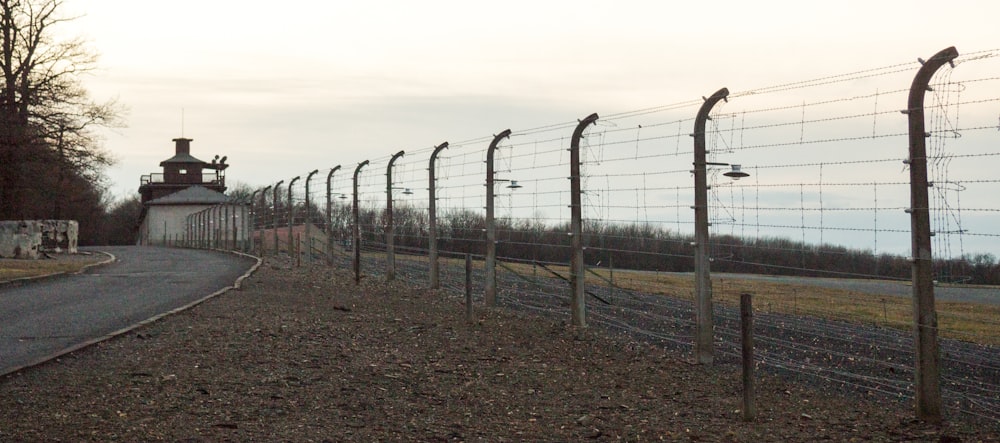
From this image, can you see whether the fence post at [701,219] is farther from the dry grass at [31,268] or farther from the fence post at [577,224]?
the dry grass at [31,268]

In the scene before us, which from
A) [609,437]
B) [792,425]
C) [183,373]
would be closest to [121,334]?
[183,373]

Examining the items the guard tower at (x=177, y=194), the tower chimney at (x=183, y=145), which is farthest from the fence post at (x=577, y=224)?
the tower chimney at (x=183, y=145)

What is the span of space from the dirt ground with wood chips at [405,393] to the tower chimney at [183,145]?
290ft

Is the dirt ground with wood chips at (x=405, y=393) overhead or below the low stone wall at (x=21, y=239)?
below

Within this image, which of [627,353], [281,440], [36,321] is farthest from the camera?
[36,321]

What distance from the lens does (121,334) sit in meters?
12.1

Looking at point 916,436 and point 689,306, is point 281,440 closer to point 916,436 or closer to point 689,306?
point 916,436

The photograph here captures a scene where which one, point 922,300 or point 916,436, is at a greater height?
point 922,300

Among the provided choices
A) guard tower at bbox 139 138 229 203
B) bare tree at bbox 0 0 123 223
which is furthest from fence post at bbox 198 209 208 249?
guard tower at bbox 139 138 229 203

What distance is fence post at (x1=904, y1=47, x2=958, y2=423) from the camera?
7.64m

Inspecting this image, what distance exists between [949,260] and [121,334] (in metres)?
8.61

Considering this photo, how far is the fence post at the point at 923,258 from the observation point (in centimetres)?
764

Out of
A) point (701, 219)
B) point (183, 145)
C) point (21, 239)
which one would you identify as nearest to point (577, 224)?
point (701, 219)

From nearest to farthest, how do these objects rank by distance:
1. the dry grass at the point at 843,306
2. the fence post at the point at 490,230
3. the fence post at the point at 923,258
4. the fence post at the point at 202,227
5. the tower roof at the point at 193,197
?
1. the fence post at the point at 923,258
2. the fence post at the point at 490,230
3. the dry grass at the point at 843,306
4. the fence post at the point at 202,227
5. the tower roof at the point at 193,197
